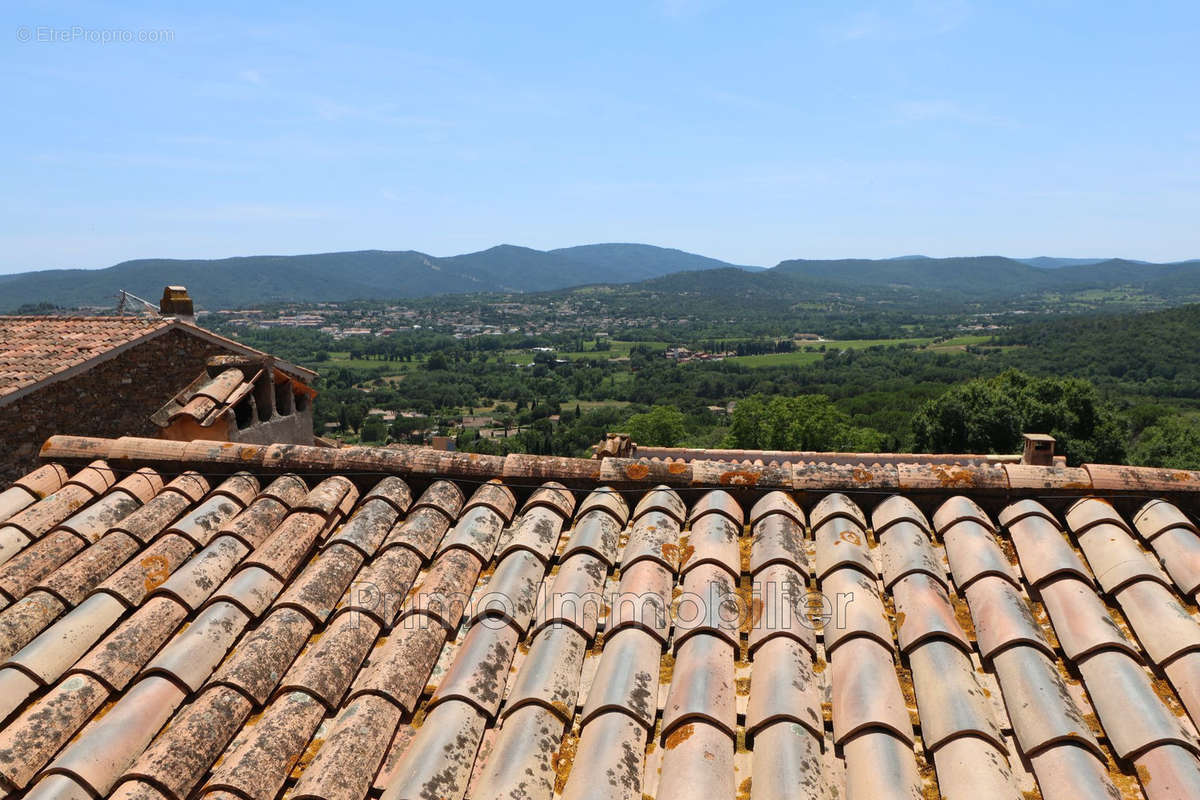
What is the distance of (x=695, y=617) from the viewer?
2.93 m

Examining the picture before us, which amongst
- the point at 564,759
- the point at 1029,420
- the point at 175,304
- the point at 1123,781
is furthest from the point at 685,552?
the point at 1029,420

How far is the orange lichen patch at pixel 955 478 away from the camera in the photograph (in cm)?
377

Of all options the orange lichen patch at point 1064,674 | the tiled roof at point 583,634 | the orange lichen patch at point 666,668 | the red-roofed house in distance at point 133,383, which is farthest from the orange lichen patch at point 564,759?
the red-roofed house in distance at point 133,383

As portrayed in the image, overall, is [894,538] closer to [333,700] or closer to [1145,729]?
[1145,729]

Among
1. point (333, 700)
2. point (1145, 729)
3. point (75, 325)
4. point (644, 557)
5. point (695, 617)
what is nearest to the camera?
point (1145, 729)

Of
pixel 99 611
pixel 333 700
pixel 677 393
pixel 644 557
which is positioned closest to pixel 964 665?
pixel 644 557

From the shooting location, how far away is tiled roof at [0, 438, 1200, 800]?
2.24 meters

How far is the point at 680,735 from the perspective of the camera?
233 centimetres

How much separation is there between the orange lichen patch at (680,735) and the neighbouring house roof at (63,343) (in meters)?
9.75

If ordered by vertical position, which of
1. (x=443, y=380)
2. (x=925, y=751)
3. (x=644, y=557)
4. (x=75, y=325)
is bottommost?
(x=443, y=380)

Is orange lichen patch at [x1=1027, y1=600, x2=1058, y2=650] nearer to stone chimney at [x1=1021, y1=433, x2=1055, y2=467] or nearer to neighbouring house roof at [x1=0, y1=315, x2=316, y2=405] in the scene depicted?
stone chimney at [x1=1021, y1=433, x2=1055, y2=467]

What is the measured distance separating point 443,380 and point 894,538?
108 metres

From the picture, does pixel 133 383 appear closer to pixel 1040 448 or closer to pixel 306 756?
pixel 306 756

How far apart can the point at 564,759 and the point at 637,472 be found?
1.89 metres
